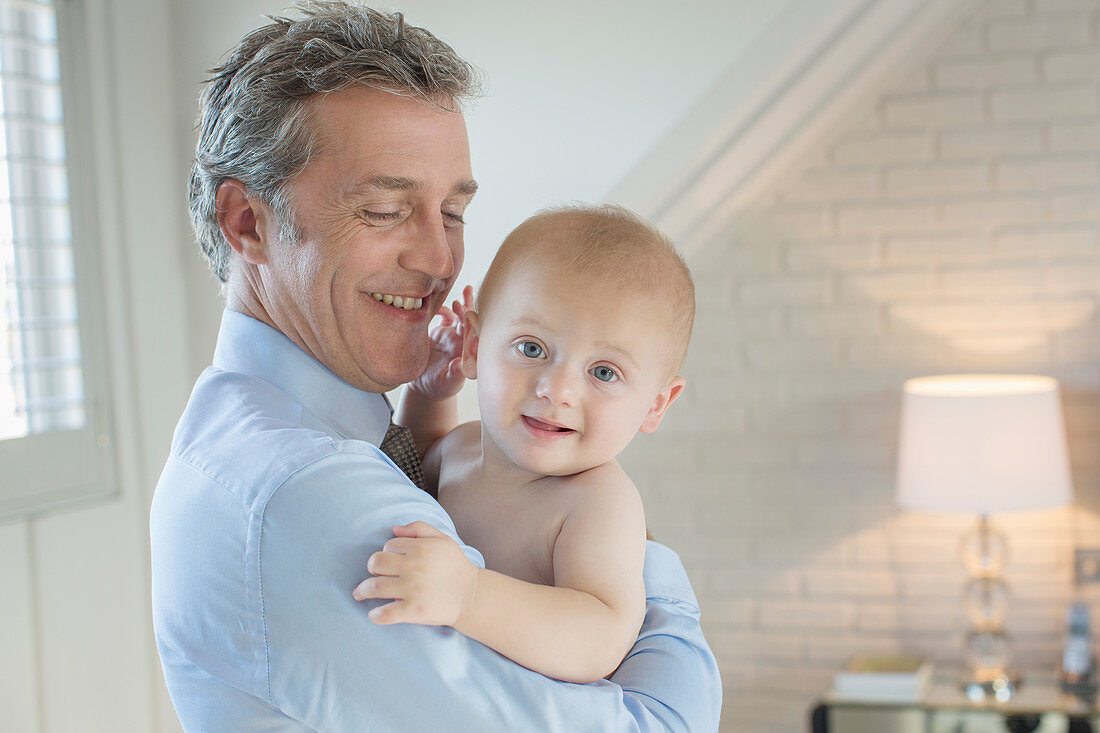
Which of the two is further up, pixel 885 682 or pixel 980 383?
pixel 980 383

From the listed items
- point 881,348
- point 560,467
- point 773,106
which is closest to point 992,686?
point 881,348

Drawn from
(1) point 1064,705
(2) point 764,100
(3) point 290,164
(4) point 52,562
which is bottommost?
(1) point 1064,705

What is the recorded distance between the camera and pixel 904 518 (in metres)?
3.38

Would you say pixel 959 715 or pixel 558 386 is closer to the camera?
pixel 558 386

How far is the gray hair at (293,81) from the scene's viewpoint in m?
1.01

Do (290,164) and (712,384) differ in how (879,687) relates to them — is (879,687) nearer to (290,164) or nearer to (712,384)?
(712,384)

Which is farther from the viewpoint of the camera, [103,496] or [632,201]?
[103,496]

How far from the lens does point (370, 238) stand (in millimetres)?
1043

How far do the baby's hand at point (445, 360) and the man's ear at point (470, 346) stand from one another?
6.0 inches

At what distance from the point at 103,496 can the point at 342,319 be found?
142 centimetres

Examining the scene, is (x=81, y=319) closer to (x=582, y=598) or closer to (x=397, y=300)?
(x=397, y=300)

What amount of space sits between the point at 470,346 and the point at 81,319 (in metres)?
1.37

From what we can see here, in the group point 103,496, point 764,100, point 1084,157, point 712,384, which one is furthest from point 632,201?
point 1084,157

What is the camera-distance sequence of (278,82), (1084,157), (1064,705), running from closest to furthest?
(278,82)
(1064,705)
(1084,157)
